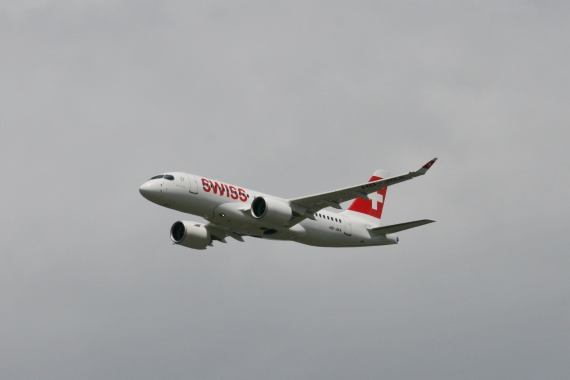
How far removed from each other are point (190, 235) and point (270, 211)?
8064 mm

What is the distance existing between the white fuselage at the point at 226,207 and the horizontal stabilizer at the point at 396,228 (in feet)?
9.29

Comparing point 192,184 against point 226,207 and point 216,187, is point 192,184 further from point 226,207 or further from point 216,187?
point 226,207

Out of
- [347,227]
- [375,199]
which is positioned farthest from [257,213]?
[375,199]

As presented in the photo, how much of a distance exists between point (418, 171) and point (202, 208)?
44.8 ft

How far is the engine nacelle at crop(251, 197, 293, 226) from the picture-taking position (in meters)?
58.2

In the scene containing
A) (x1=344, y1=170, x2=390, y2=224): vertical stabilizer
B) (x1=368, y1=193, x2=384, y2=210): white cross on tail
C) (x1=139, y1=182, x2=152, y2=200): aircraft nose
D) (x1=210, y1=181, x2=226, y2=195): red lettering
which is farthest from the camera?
(x1=368, y1=193, x2=384, y2=210): white cross on tail

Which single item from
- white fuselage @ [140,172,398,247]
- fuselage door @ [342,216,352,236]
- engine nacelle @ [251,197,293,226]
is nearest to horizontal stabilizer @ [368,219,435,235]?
fuselage door @ [342,216,352,236]

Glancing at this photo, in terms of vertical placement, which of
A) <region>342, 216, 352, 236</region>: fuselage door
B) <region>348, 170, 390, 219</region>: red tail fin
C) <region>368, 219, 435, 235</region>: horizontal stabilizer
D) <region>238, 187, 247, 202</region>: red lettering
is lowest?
<region>368, 219, 435, 235</region>: horizontal stabilizer

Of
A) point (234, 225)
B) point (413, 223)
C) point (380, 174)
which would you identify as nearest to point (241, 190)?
point (234, 225)

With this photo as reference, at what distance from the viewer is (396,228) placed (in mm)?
62594

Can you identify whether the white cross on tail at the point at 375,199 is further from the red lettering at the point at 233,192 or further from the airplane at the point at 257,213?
the red lettering at the point at 233,192

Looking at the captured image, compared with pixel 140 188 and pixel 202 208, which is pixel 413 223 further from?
pixel 140 188

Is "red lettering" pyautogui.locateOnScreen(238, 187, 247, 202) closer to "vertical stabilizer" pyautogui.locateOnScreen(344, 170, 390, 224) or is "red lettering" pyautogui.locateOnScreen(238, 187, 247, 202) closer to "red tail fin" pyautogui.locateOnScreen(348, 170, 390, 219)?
"vertical stabilizer" pyautogui.locateOnScreen(344, 170, 390, 224)

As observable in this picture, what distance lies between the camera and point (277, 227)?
196 feet
